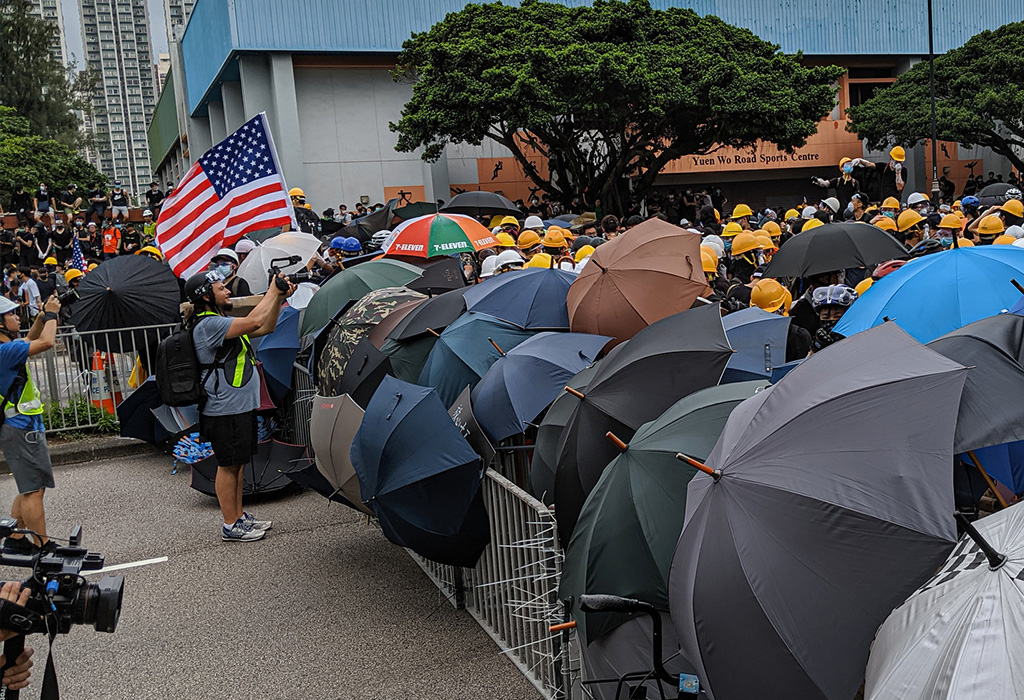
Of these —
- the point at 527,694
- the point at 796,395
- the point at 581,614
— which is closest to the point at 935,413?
the point at 796,395

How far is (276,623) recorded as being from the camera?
6.02 metres

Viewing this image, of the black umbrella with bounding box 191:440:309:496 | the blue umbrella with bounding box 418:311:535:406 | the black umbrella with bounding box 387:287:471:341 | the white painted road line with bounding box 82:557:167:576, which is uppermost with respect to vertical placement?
the black umbrella with bounding box 387:287:471:341

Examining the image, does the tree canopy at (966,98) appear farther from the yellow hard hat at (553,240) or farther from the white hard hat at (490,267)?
the white hard hat at (490,267)

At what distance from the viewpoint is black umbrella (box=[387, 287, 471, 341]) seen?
689 centimetres

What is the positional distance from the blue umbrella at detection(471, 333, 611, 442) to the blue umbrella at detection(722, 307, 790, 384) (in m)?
0.83

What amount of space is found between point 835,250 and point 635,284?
287 centimetres

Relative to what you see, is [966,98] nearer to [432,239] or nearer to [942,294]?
[432,239]

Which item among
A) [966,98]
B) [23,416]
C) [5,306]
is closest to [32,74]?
[966,98]

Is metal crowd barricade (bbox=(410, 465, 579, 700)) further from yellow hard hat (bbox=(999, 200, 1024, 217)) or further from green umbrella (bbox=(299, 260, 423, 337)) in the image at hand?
yellow hard hat (bbox=(999, 200, 1024, 217))

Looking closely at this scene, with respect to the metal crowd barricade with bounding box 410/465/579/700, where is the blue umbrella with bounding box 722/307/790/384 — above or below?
above

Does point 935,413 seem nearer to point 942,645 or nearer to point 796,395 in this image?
point 796,395

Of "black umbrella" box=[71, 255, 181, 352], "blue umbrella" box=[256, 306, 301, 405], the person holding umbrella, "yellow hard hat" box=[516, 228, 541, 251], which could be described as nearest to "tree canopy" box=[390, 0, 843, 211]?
"yellow hard hat" box=[516, 228, 541, 251]

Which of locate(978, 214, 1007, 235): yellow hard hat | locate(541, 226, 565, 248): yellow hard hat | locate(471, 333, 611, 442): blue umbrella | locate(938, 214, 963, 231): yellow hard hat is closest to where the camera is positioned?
locate(471, 333, 611, 442): blue umbrella

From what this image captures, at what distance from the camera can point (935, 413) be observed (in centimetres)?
302
